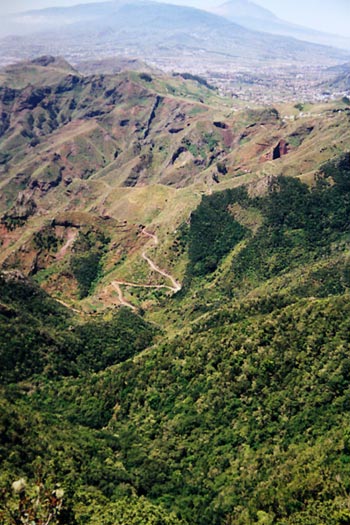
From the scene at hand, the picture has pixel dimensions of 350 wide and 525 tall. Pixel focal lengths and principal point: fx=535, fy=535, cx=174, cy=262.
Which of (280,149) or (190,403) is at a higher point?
(280,149)

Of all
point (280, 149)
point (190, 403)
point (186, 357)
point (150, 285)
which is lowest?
point (150, 285)

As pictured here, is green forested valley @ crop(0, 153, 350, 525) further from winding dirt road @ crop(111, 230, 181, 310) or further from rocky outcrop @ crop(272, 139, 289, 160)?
rocky outcrop @ crop(272, 139, 289, 160)

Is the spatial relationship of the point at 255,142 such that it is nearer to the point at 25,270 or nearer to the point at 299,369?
the point at 25,270

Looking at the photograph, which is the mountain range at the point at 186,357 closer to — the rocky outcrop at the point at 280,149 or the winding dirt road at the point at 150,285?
the winding dirt road at the point at 150,285

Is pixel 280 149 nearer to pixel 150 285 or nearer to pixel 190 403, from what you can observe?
pixel 150 285

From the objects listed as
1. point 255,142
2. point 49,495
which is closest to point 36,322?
point 49,495

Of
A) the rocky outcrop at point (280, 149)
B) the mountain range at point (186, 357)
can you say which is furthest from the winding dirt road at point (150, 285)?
the rocky outcrop at point (280, 149)

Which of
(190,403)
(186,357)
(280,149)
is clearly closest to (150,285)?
(186,357)

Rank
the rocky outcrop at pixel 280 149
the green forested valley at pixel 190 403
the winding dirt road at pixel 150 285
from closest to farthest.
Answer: the green forested valley at pixel 190 403
the winding dirt road at pixel 150 285
the rocky outcrop at pixel 280 149
